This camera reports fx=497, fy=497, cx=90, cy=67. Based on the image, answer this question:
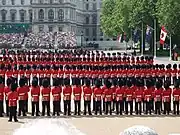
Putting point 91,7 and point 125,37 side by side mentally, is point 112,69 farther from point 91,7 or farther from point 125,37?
point 91,7

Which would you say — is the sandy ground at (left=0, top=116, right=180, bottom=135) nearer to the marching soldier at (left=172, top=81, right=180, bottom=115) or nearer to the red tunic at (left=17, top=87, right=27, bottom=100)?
the marching soldier at (left=172, top=81, right=180, bottom=115)

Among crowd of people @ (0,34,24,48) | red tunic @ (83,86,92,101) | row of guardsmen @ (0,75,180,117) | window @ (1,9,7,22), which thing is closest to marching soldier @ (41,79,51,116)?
row of guardsmen @ (0,75,180,117)

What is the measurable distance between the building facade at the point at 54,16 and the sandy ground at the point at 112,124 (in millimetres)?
113712

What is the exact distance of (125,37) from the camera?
6788 cm

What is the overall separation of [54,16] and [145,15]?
81655 mm

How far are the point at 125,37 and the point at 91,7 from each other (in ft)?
307

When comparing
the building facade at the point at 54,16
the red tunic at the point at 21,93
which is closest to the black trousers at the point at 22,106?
the red tunic at the point at 21,93

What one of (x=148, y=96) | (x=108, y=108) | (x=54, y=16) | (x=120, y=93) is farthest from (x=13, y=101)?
(x=54, y=16)

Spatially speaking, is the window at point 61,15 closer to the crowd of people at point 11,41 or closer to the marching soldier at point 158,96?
the crowd of people at point 11,41

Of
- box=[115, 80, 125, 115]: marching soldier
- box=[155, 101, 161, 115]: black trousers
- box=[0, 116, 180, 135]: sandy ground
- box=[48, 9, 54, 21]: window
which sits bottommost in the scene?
box=[0, 116, 180, 135]: sandy ground

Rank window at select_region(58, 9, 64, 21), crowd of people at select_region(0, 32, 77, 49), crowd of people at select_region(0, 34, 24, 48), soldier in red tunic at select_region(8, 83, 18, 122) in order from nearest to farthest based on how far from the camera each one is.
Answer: soldier in red tunic at select_region(8, 83, 18, 122), crowd of people at select_region(0, 32, 77, 49), crowd of people at select_region(0, 34, 24, 48), window at select_region(58, 9, 64, 21)

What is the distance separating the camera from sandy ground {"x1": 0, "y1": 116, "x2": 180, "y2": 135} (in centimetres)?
1293

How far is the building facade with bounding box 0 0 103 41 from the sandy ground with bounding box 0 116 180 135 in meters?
114

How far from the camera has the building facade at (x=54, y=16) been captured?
136m
